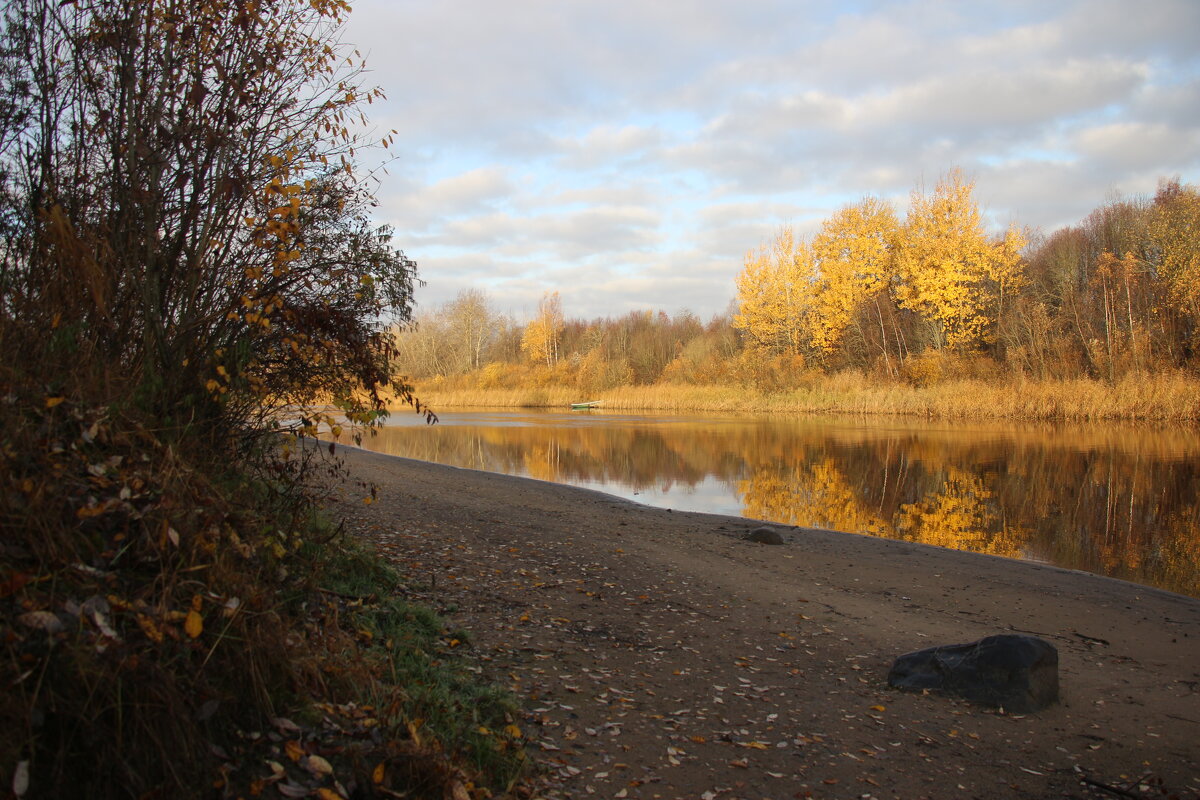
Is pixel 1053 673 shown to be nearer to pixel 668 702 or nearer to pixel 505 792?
pixel 668 702

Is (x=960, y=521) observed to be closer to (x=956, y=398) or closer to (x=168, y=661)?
(x=168, y=661)

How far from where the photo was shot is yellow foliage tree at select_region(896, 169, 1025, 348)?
128 ft

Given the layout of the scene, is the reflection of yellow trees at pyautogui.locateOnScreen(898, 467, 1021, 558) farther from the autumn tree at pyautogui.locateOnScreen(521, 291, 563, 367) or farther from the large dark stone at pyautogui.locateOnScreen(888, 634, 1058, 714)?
the autumn tree at pyautogui.locateOnScreen(521, 291, 563, 367)

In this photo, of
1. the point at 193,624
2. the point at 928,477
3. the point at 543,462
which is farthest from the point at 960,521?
the point at 193,624

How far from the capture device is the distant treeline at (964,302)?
111 feet

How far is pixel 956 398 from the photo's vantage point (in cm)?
3597

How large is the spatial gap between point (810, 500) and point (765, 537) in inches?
236

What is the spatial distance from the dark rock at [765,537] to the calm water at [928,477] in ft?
10.0

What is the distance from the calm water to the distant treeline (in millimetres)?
6776

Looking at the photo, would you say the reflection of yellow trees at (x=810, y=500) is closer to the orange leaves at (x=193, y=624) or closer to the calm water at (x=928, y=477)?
the calm water at (x=928, y=477)

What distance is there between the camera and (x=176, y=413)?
16.4 ft

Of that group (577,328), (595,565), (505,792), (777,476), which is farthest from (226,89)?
(577,328)

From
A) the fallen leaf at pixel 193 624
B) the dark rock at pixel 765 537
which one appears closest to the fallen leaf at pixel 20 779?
the fallen leaf at pixel 193 624

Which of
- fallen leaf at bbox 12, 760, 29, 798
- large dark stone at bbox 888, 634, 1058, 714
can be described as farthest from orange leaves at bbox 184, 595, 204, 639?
large dark stone at bbox 888, 634, 1058, 714
